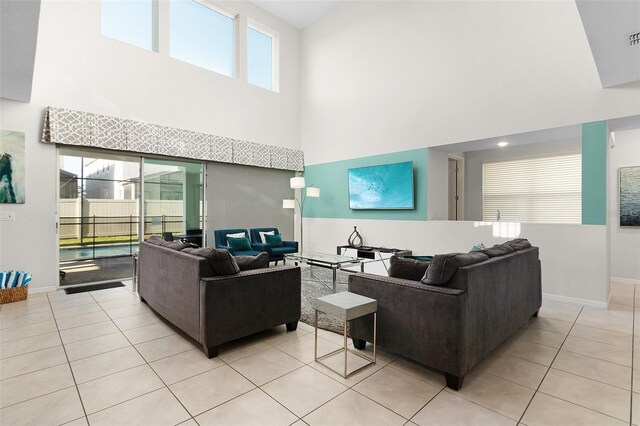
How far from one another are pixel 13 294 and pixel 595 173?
7773 mm

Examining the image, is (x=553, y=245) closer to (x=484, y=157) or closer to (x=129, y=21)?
(x=484, y=157)

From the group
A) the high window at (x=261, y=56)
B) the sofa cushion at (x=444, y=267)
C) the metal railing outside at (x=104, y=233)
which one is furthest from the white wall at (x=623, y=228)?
the metal railing outside at (x=104, y=233)

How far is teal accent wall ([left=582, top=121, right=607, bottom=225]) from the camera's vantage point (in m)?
4.08

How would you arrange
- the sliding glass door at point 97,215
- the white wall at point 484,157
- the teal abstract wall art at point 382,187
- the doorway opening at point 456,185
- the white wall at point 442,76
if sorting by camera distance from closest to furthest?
the white wall at point 442,76, the sliding glass door at point 97,215, the teal abstract wall art at point 382,187, the white wall at point 484,157, the doorway opening at point 456,185

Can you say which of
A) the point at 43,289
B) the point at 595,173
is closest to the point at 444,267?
the point at 595,173

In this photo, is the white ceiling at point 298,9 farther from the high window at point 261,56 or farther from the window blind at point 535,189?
the window blind at point 535,189

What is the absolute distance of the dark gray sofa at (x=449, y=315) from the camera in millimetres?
2133

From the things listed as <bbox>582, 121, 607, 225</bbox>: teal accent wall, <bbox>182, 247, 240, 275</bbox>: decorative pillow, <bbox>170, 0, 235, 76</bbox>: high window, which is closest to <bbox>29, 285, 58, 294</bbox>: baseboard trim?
<bbox>182, 247, 240, 275</bbox>: decorative pillow

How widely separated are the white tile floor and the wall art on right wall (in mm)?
3147

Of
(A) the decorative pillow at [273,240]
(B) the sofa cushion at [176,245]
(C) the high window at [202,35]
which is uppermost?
(C) the high window at [202,35]

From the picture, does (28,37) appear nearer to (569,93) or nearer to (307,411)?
(307,411)

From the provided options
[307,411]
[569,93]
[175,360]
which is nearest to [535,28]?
[569,93]

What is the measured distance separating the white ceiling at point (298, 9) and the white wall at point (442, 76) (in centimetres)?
20

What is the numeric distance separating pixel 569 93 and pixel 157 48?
22.3ft
